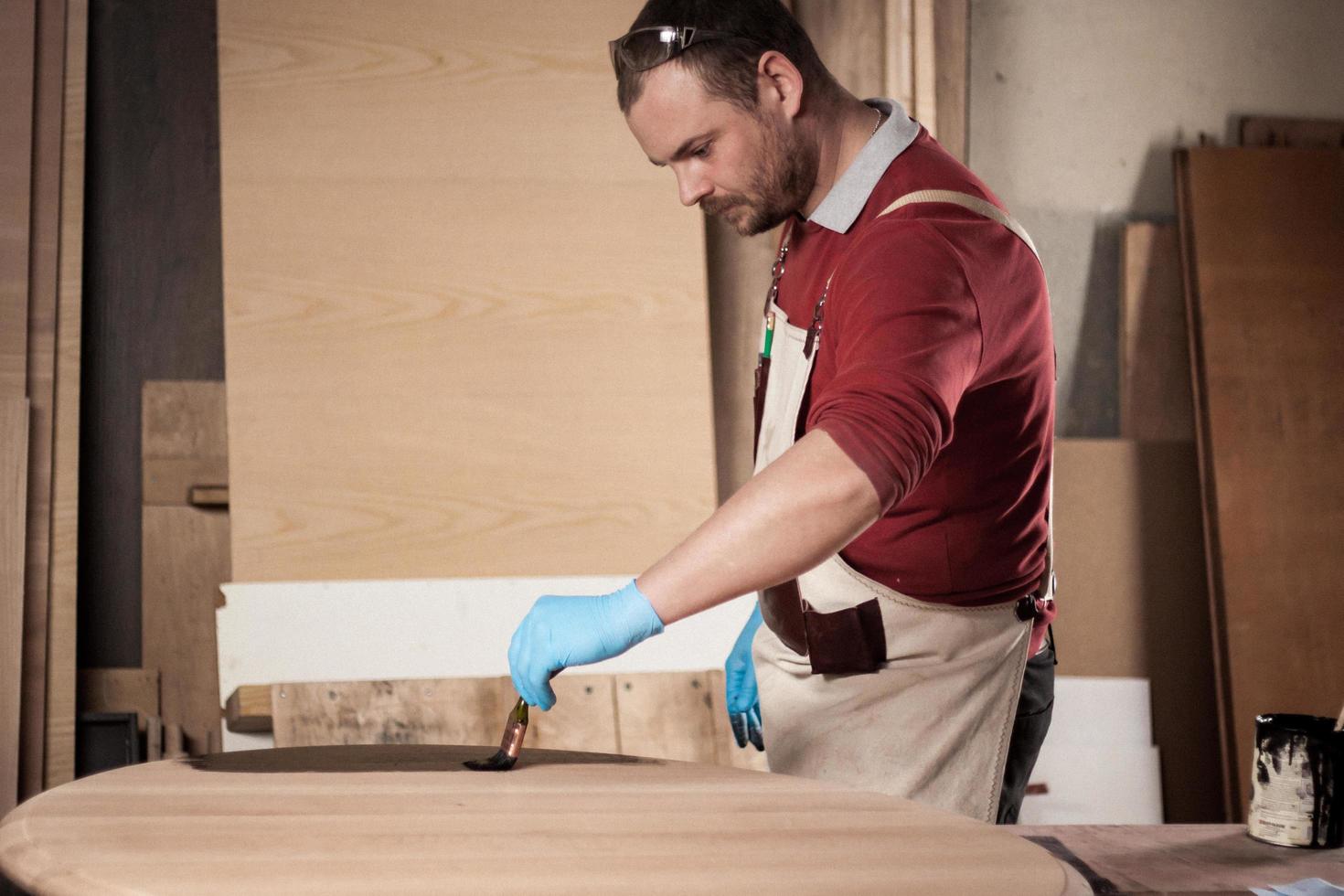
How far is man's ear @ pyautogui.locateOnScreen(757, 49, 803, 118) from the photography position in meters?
1.81

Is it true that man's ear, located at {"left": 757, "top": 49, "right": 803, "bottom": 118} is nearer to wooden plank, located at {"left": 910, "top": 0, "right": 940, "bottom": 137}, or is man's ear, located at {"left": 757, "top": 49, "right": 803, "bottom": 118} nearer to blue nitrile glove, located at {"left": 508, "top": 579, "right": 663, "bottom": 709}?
blue nitrile glove, located at {"left": 508, "top": 579, "right": 663, "bottom": 709}

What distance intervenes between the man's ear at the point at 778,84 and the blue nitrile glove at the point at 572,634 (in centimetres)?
77

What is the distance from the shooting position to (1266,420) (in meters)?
3.58

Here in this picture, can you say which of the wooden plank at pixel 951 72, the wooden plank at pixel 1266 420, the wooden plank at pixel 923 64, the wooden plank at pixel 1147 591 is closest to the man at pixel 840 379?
the wooden plank at pixel 923 64

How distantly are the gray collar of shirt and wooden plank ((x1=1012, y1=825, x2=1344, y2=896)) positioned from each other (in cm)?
91

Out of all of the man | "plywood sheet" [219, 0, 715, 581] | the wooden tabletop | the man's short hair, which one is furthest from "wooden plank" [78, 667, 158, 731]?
the man's short hair

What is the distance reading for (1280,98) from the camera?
3941 mm

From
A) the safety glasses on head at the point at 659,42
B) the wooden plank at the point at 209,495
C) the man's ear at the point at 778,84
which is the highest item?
the safety glasses on head at the point at 659,42

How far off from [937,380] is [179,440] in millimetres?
2527

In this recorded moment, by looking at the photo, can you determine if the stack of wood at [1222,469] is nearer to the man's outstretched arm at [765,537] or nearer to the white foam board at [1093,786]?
the white foam board at [1093,786]

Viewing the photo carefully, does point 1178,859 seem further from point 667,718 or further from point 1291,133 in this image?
point 1291,133

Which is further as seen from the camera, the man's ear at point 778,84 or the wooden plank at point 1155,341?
the wooden plank at point 1155,341

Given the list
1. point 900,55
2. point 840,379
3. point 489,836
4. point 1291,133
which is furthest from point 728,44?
point 1291,133

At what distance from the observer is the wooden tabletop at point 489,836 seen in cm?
113
